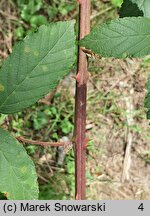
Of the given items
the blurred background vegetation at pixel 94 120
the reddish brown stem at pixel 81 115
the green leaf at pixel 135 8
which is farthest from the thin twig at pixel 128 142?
the reddish brown stem at pixel 81 115

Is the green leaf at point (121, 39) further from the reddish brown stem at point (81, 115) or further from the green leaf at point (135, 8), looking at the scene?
the green leaf at point (135, 8)

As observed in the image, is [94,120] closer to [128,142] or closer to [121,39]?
[128,142]

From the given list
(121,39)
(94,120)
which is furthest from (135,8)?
(94,120)

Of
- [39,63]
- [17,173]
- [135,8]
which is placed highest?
[135,8]

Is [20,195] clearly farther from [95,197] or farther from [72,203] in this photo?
[95,197]

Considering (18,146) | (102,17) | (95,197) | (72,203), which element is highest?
(102,17)

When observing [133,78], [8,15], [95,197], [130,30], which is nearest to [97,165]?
[95,197]
